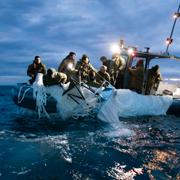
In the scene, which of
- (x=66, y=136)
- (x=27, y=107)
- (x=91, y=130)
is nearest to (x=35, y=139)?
(x=66, y=136)

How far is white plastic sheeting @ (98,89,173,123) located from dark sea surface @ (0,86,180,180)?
0.46 m

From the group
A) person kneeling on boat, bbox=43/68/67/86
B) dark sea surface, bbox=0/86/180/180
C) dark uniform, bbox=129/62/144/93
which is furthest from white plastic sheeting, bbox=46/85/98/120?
dark uniform, bbox=129/62/144/93

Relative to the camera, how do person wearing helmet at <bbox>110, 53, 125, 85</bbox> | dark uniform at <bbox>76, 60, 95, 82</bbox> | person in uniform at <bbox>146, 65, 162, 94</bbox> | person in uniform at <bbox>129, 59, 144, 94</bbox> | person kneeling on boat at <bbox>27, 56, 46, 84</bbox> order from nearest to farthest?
dark uniform at <bbox>76, 60, 95, 82</bbox>, person kneeling on boat at <bbox>27, 56, 46, 84</bbox>, person wearing helmet at <bbox>110, 53, 125, 85</bbox>, person in uniform at <bbox>129, 59, 144, 94</bbox>, person in uniform at <bbox>146, 65, 162, 94</bbox>

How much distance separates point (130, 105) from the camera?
1434 centimetres

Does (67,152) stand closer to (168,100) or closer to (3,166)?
(3,166)

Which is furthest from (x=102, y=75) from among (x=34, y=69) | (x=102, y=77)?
(x=34, y=69)

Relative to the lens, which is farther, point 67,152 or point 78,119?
A: point 78,119

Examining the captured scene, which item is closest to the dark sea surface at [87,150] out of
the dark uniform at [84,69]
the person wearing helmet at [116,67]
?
the dark uniform at [84,69]

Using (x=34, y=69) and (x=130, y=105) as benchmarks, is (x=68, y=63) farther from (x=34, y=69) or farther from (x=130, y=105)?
(x=130, y=105)

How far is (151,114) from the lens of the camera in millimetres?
15398

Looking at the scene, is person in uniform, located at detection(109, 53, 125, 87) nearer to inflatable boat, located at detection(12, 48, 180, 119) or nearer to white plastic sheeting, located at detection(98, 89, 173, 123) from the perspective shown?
white plastic sheeting, located at detection(98, 89, 173, 123)

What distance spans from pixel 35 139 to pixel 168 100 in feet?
28.0

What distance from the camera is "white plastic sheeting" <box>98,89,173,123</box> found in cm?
1234

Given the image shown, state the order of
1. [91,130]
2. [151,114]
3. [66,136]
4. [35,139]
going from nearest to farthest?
[35,139] < [66,136] < [91,130] < [151,114]
